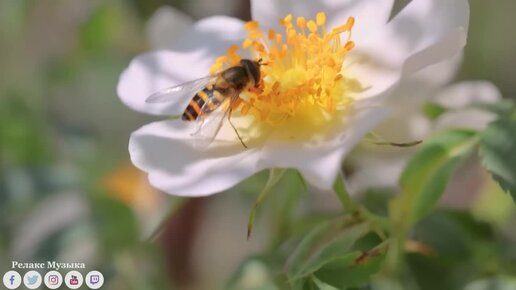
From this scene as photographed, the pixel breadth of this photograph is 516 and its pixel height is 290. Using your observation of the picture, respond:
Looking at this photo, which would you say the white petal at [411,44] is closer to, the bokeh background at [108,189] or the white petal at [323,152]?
the white petal at [323,152]

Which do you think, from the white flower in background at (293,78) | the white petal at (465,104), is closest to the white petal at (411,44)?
the white flower in background at (293,78)

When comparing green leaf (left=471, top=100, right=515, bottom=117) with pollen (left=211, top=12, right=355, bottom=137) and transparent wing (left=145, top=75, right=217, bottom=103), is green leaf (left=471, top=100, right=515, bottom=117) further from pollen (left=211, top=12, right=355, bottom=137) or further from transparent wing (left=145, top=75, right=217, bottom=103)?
transparent wing (left=145, top=75, right=217, bottom=103)

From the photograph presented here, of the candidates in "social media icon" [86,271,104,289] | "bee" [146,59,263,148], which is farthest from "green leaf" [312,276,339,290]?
"social media icon" [86,271,104,289]

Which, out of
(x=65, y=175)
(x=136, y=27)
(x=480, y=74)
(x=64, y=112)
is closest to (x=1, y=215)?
(x=65, y=175)

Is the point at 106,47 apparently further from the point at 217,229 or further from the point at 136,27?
the point at 217,229

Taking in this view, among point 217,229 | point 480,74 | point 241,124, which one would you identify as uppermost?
point 241,124

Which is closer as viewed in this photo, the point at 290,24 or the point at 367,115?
the point at 367,115
